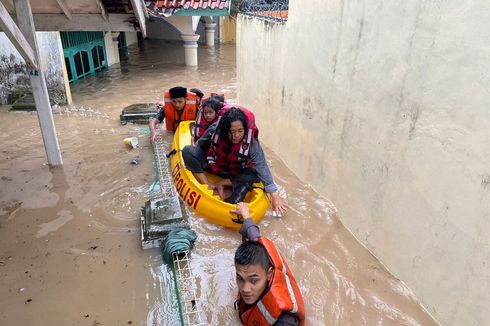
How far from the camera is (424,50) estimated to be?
256 cm

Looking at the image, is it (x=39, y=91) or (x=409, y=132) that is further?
(x=39, y=91)

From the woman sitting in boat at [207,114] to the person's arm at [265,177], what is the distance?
0.87 m

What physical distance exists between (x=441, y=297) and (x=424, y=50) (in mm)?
1772

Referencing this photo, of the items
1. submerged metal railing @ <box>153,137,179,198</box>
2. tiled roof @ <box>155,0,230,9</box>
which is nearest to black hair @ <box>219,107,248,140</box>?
submerged metal railing @ <box>153,137,179,198</box>

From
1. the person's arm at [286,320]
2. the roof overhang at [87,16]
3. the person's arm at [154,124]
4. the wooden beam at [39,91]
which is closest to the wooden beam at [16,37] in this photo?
the wooden beam at [39,91]

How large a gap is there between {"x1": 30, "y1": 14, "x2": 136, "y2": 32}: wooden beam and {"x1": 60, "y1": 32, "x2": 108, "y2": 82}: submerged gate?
3.80 metres

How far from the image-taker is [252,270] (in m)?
1.99

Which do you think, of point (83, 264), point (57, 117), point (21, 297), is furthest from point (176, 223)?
point (57, 117)

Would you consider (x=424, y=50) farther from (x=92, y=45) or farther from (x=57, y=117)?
(x=92, y=45)

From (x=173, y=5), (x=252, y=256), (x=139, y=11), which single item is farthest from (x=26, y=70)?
(x=252, y=256)

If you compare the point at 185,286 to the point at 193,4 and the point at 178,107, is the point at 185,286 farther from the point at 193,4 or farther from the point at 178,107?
the point at 193,4

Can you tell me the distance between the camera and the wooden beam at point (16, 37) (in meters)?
3.30

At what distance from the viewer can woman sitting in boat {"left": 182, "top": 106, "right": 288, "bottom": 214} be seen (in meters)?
3.44

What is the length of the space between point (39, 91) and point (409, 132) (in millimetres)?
4106
